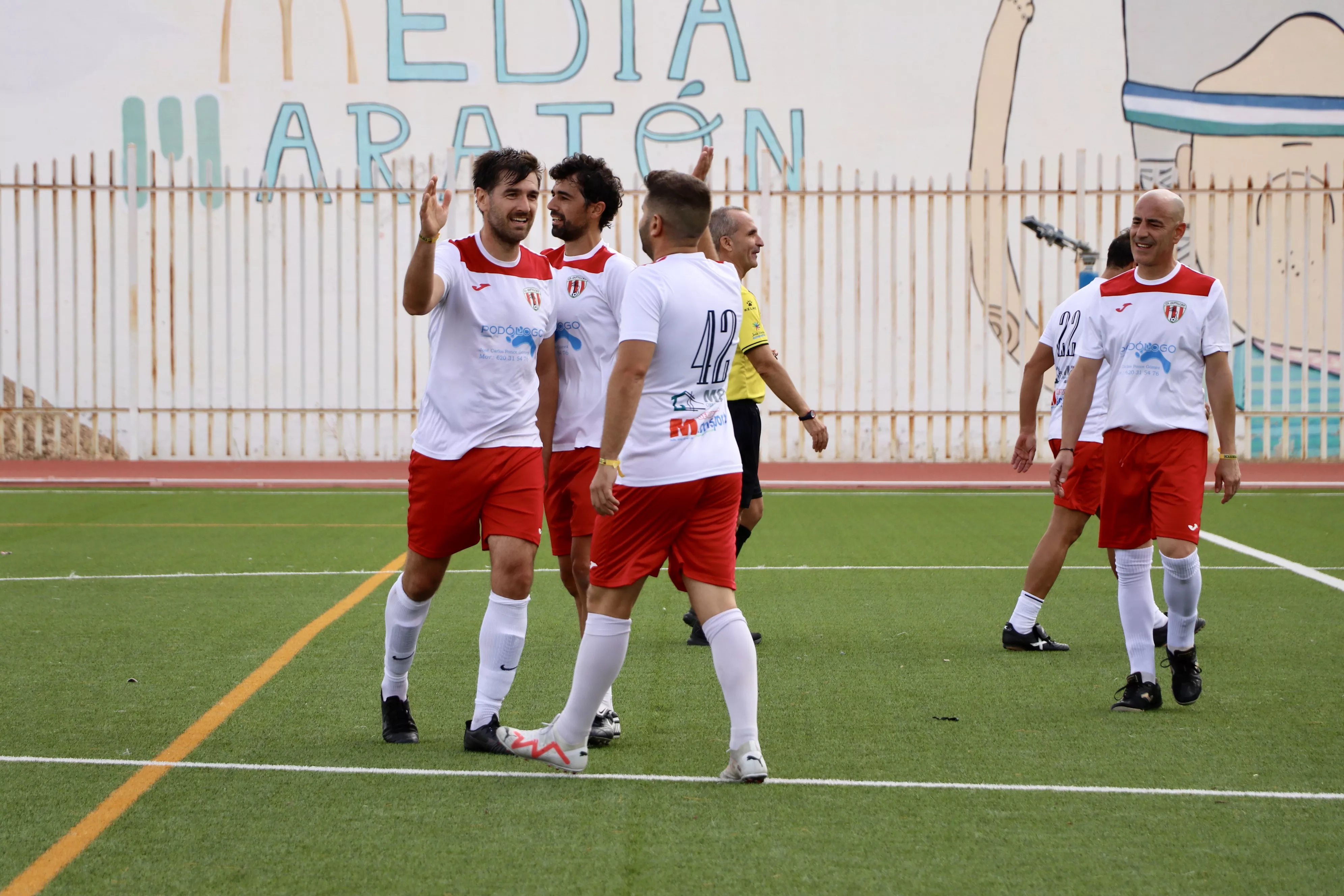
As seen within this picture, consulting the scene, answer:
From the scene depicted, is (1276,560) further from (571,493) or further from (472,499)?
(472,499)

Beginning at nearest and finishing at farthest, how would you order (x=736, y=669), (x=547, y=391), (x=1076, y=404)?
(x=736, y=669) < (x=547, y=391) < (x=1076, y=404)

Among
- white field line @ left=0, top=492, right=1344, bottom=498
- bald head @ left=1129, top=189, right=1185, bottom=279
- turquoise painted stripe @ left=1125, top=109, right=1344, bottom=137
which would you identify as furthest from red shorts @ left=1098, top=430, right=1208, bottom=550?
turquoise painted stripe @ left=1125, top=109, right=1344, bottom=137

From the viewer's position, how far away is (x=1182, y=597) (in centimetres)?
504

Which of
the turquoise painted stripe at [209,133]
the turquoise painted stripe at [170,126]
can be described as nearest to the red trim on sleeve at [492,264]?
the turquoise painted stripe at [209,133]

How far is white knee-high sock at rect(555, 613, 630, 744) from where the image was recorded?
404 cm

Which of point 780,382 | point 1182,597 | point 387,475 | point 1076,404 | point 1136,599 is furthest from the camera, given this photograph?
point 387,475

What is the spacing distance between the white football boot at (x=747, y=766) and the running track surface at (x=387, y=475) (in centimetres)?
955

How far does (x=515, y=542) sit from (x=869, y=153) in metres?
13.3

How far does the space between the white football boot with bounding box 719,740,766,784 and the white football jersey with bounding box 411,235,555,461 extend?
46.9 inches

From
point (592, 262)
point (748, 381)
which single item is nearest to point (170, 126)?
point (748, 381)

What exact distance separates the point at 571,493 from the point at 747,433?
1.85m

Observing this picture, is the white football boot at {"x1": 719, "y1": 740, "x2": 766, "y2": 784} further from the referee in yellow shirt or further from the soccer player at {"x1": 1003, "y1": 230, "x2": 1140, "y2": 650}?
the soccer player at {"x1": 1003, "y1": 230, "x2": 1140, "y2": 650}

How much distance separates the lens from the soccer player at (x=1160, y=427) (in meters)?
4.95

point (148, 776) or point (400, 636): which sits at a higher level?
point (400, 636)
